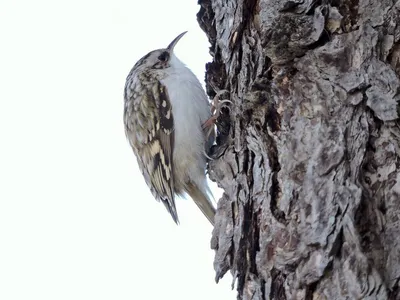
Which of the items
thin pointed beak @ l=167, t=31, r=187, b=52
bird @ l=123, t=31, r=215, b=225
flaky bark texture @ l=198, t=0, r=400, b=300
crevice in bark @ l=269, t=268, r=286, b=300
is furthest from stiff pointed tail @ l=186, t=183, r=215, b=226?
crevice in bark @ l=269, t=268, r=286, b=300

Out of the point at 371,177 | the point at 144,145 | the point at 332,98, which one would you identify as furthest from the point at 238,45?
the point at 144,145

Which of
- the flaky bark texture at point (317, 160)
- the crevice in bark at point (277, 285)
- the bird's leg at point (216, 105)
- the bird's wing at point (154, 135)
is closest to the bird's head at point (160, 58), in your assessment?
the bird's wing at point (154, 135)

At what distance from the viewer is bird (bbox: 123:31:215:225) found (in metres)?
2.89

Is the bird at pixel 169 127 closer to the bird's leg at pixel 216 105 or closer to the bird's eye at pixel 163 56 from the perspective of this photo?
the bird's eye at pixel 163 56

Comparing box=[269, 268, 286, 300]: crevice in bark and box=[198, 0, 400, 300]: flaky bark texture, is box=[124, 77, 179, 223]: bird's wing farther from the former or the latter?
box=[269, 268, 286, 300]: crevice in bark

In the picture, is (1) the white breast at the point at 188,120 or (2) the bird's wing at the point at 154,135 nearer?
(1) the white breast at the point at 188,120

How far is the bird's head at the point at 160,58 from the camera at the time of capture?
325 centimetres

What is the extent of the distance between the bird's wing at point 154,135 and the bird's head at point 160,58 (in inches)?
4.7

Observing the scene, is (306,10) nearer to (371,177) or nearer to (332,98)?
(332,98)

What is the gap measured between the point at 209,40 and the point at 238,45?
0.88ft

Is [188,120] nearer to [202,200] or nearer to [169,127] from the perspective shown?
[169,127]

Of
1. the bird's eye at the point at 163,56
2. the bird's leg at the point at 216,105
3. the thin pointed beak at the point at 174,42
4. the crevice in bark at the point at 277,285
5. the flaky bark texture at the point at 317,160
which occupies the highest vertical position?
the thin pointed beak at the point at 174,42

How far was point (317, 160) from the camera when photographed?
1562 mm

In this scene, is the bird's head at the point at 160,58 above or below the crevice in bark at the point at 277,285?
above
